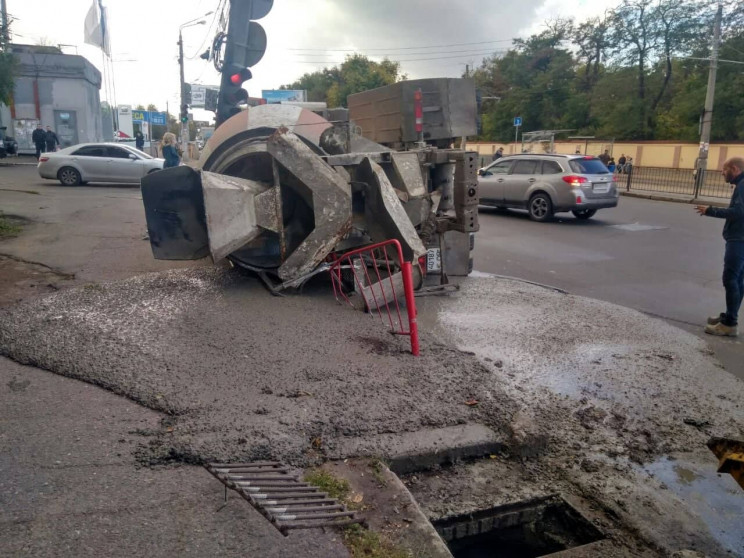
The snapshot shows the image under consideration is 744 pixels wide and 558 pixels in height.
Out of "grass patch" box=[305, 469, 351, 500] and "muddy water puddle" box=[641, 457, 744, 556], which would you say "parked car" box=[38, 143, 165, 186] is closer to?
"grass patch" box=[305, 469, 351, 500]

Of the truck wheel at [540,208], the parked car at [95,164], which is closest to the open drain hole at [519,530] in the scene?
the truck wheel at [540,208]

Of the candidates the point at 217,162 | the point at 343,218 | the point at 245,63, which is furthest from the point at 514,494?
the point at 245,63

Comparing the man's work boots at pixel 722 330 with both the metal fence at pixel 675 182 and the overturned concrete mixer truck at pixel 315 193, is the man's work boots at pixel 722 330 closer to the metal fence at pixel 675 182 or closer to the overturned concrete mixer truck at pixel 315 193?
the overturned concrete mixer truck at pixel 315 193

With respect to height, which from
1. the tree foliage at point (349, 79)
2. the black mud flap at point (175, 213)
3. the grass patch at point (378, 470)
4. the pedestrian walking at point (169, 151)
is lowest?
the grass patch at point (378, 470)

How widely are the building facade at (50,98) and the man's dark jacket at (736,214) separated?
3516cm

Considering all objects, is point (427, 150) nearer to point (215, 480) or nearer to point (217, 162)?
point (217, 162)

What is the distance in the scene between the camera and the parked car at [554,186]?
1562cm

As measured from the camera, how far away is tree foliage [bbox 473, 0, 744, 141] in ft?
140

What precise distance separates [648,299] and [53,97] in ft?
116

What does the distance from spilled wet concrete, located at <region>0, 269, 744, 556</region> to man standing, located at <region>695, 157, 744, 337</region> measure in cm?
61

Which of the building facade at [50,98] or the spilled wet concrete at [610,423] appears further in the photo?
the building facade at [50,98]

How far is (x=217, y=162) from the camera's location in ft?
24.6

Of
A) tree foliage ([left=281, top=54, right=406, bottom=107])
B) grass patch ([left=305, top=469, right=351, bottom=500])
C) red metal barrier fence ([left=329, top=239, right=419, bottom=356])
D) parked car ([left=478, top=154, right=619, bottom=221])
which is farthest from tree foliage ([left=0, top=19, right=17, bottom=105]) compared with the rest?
tree foliage ([left=281, top=54, right=406, bottom=107])

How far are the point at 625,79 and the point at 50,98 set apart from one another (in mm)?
43815
